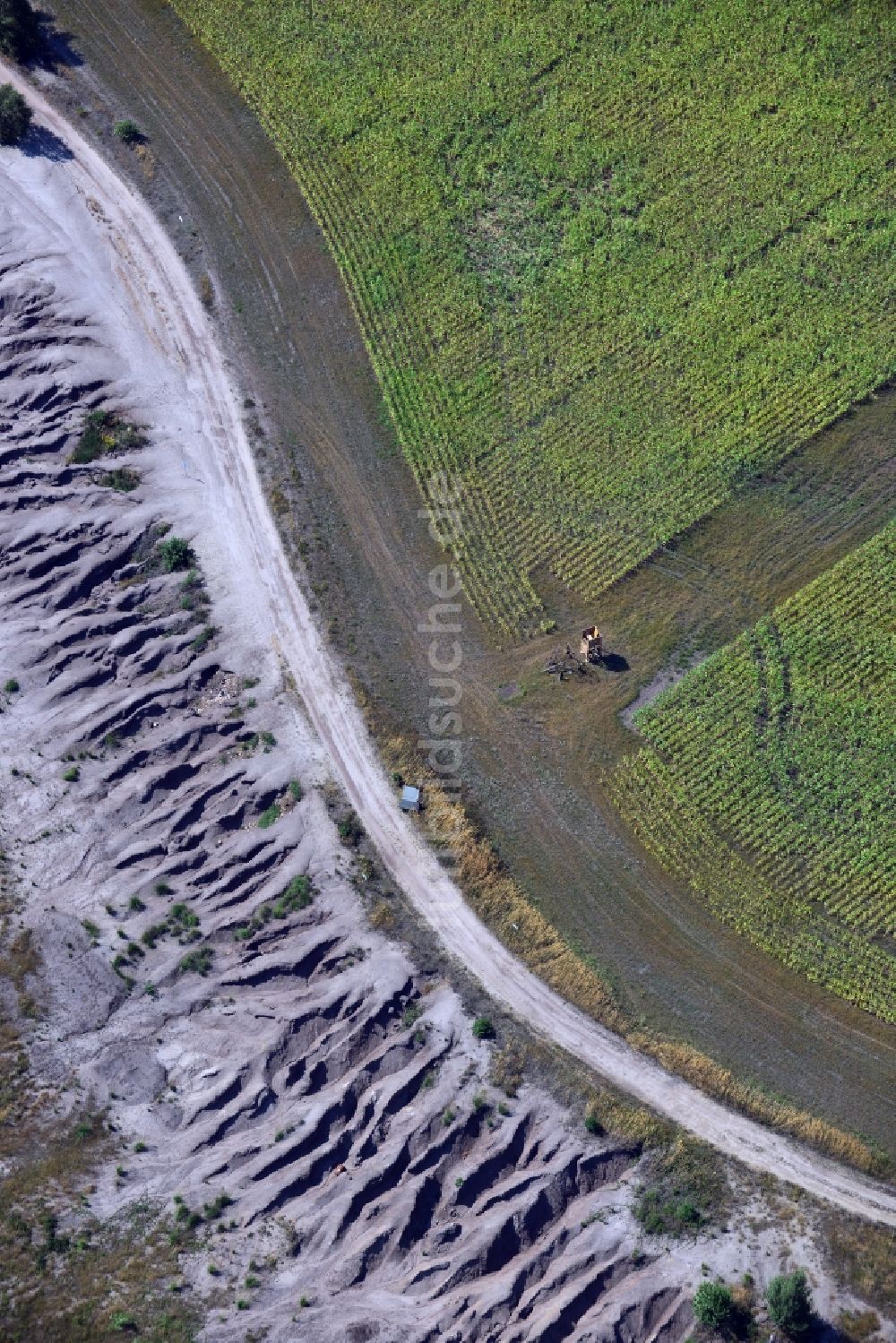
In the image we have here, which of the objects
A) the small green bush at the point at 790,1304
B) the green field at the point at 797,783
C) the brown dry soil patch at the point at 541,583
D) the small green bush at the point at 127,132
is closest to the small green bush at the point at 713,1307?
the small green bush at the point at 790,1304

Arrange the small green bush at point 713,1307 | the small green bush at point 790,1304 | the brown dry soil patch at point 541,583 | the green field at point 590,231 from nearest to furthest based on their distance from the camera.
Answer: the small green bush at point 790,1304, the small green bush at point 713,1307, the brown dry soil patch at point 541,583, the green field at point 590,231

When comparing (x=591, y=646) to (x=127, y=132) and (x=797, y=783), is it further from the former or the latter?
(x=127, y=132)

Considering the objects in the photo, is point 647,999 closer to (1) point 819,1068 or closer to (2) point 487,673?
(1) point 819,1068

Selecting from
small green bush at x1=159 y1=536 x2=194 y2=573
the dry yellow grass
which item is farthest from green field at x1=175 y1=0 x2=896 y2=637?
small green bush at x1=159 y1=536 x2=194 y2=573

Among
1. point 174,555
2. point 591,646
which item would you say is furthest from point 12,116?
point 591,646

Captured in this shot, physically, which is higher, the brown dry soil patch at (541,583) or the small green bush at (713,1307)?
the brown dry soil patch at (541,583)

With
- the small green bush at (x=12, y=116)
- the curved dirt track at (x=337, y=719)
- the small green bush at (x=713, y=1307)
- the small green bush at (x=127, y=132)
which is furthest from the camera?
the small green bush at (x=127, y=132)

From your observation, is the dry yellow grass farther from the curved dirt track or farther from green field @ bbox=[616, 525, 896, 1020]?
green field @ bbox=[616, 525, 896, 1020]

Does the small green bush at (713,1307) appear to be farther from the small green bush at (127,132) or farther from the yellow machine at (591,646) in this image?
the small green bush at (127,132)

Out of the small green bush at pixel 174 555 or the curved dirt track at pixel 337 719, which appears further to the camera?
the small green bush at pixel 174 555
